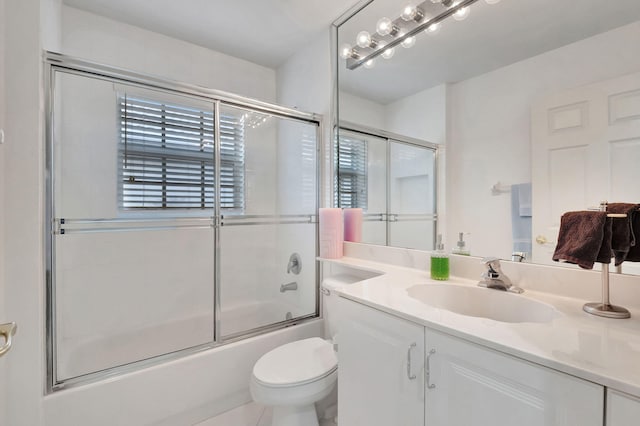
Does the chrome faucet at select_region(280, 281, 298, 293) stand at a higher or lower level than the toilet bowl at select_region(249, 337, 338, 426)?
higher

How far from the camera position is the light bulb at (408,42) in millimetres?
1511

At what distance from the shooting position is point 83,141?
171 cm

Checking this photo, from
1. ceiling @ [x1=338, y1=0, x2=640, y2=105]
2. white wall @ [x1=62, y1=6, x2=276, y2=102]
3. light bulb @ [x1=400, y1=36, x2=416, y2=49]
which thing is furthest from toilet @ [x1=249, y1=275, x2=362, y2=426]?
white wall @ [x1=62, y1=6, x2=276, y2=102]

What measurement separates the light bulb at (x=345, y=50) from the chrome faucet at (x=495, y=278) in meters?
1.51

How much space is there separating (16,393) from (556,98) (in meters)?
2.37

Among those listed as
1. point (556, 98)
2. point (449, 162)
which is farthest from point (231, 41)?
point (556, 98)

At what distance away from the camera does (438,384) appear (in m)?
0.77

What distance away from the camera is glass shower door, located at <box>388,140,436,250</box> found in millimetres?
1409

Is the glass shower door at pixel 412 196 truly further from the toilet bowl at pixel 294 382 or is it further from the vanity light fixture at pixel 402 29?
the toilet bowl at pixel 294 382

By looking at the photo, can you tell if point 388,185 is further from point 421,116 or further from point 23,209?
point 23,209

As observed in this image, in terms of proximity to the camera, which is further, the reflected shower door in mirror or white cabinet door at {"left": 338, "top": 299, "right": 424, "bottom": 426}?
the reflected shower door in mirror

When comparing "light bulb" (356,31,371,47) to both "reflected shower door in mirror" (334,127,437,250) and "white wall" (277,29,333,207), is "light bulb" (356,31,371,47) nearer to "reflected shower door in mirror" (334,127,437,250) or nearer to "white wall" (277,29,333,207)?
"white wall" (277,29,333,207)

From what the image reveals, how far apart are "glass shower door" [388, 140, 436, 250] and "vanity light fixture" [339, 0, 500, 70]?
0.57 meters

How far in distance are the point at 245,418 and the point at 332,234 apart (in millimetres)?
1158
